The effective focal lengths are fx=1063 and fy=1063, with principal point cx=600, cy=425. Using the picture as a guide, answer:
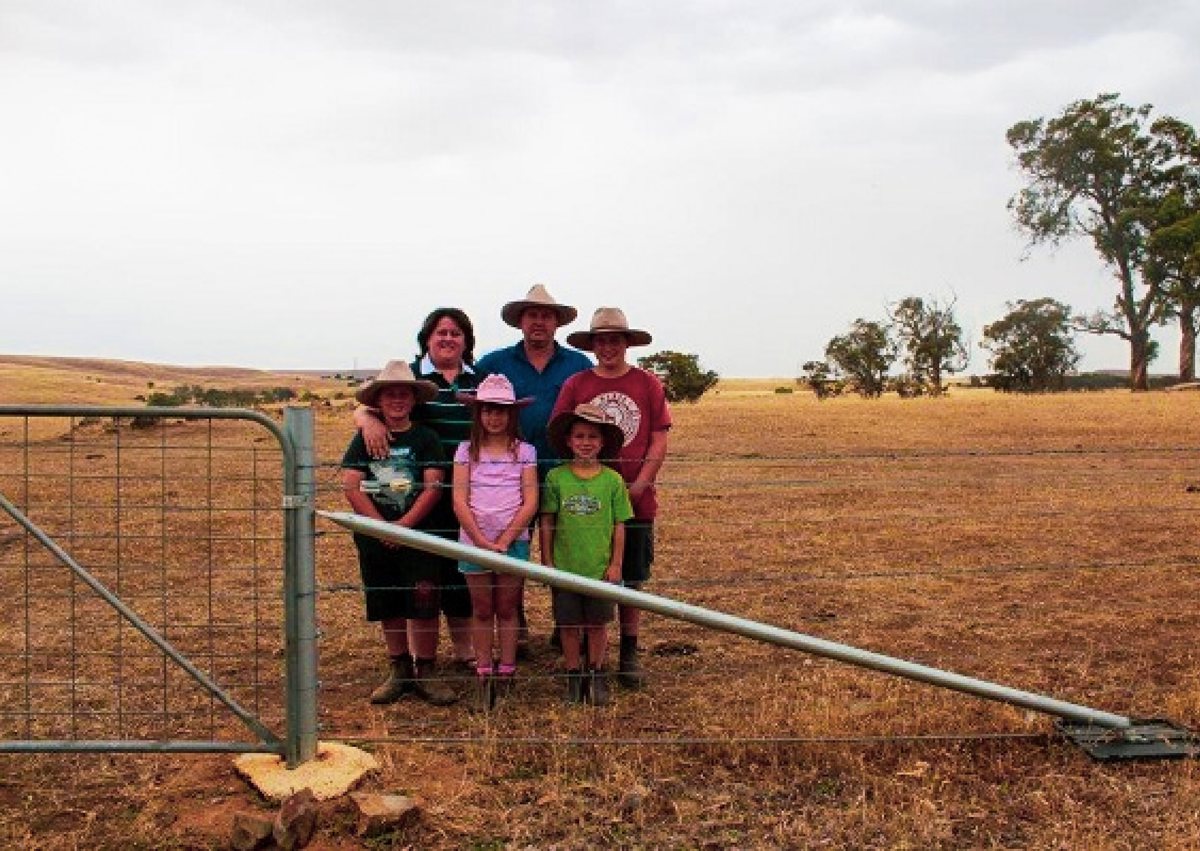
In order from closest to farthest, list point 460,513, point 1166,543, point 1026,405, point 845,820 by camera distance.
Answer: point 845,820
point 460,513
point 1166,543
point 1026,405

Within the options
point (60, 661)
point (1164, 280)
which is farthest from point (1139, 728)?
point (1164, 280)

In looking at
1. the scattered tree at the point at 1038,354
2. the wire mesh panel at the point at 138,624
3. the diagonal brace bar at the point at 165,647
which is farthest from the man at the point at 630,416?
the scattered tree at the point at 1038,354

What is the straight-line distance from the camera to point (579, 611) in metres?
5.12

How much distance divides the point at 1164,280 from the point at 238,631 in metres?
50.1

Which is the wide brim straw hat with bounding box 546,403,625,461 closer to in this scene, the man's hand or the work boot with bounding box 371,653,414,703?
the man's hand

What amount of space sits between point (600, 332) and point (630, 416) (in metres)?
0.45

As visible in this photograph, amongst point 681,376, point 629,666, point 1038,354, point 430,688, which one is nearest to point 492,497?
point 430,688

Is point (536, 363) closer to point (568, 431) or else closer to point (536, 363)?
point (536, 363)

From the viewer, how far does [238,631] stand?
659 cm

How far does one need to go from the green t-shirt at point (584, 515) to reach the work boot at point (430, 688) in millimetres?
831

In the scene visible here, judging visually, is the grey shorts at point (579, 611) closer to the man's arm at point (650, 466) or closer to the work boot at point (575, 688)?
the work boot at point (575, 688)

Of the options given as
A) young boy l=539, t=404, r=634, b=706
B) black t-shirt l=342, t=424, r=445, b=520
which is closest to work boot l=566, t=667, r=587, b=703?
young boy l=539, t=404, r=634, b=706

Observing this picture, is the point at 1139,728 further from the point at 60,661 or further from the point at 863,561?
the point at 60,661

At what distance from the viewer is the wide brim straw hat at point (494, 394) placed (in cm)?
491
